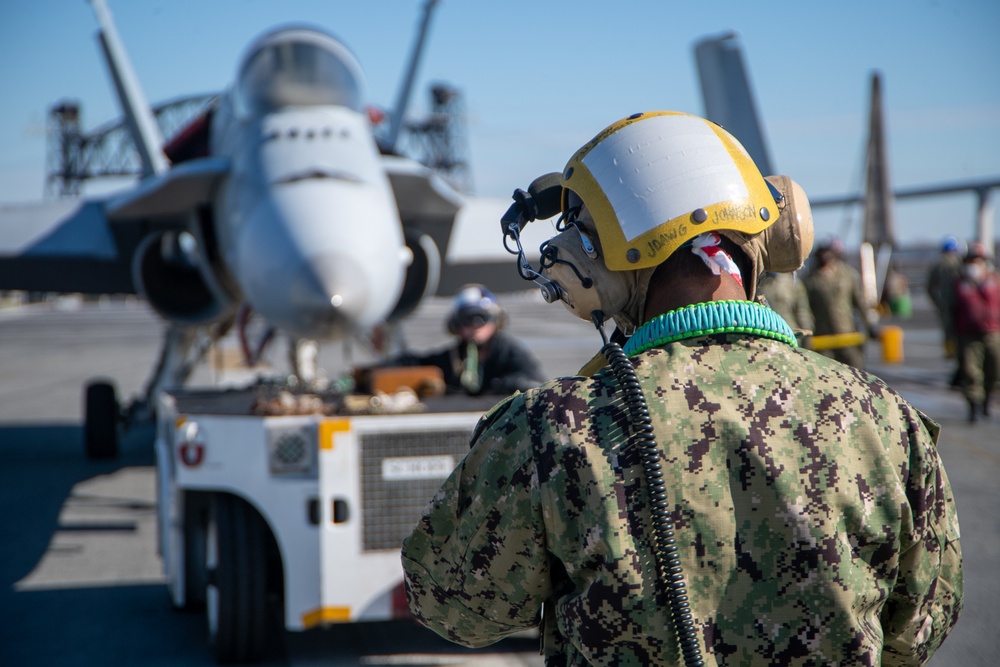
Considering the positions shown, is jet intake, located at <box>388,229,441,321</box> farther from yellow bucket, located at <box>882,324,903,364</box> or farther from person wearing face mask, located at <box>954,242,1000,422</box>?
yellow bucket, located at <box>882,324,903,364</box>

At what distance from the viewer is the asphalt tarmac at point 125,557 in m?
4.45

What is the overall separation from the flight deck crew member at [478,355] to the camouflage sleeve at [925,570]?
3.49m

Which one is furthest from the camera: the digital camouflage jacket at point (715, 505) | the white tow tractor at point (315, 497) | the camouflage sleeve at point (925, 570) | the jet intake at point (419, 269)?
the jet intake at point (419, 269)

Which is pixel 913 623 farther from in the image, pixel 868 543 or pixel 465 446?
pixel 465 446

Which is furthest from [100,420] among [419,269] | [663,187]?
[663,187]

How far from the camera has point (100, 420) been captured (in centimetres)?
959

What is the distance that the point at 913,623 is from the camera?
150 centimetres

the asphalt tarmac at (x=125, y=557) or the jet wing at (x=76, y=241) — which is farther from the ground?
the jet wing at (x=76, y=241)

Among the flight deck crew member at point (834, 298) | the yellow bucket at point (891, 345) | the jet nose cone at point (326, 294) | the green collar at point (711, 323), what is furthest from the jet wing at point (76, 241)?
the yellow bucket at point (891, 345)

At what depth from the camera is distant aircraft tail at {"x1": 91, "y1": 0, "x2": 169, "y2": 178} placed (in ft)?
30.8

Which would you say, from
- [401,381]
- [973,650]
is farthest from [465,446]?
[973,650]

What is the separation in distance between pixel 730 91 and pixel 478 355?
2.27 meters

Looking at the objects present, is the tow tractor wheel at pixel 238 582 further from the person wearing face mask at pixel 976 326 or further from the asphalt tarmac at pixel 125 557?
the person wearing face mask at pixel 976 326

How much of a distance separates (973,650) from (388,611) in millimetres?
2753
